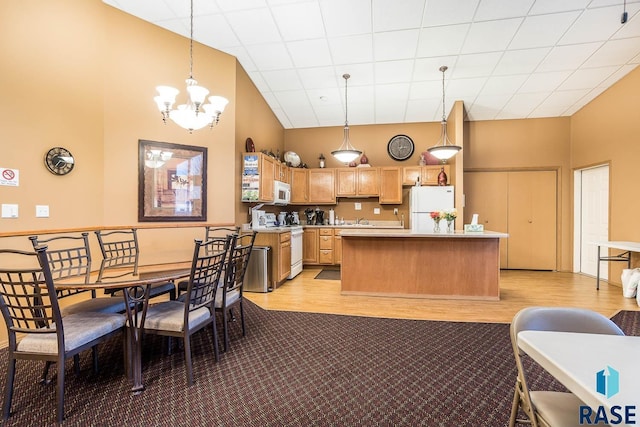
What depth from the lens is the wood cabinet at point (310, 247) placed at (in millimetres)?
6184

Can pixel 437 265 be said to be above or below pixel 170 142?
below

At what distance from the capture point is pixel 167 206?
13.1 ft

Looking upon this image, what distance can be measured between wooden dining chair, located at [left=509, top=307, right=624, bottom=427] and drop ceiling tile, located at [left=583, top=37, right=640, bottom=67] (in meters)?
4.63

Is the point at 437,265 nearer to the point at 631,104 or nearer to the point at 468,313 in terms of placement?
the point at 468,313

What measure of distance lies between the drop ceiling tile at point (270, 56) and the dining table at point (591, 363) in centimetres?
450

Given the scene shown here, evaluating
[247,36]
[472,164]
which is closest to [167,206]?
[247,36]

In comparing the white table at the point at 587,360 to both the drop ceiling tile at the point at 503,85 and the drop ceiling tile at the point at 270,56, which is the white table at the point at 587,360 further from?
the drop ceiling tile at the point at 503,85

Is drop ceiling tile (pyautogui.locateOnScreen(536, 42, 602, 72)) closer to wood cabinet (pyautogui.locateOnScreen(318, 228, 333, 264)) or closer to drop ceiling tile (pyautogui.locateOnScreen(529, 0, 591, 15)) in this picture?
drop ceiling tile (pyautogui.locateOnScreen(529, 0, 591, 15))

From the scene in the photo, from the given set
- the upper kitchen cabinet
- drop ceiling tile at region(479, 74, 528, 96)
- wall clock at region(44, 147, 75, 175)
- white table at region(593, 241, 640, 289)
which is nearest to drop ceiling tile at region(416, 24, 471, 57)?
drop ceiling tile at region(479, 74, 528, 96)

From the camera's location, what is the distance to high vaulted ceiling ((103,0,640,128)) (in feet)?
11.5

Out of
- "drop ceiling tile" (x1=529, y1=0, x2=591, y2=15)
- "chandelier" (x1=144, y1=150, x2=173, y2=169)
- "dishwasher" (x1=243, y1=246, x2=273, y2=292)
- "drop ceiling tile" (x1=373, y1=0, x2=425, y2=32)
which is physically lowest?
"dishwasher" (x1=243, y1=246, x2=273, y2=292)

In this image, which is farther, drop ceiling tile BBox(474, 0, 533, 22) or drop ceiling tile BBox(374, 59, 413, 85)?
drop ceiling tile BBox(374, 59, 413, 85)

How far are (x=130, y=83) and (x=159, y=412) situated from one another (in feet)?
12.1

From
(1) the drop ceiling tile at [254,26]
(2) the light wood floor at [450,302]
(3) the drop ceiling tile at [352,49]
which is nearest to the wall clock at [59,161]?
(1) the drop ceiling tile at [254,26]
